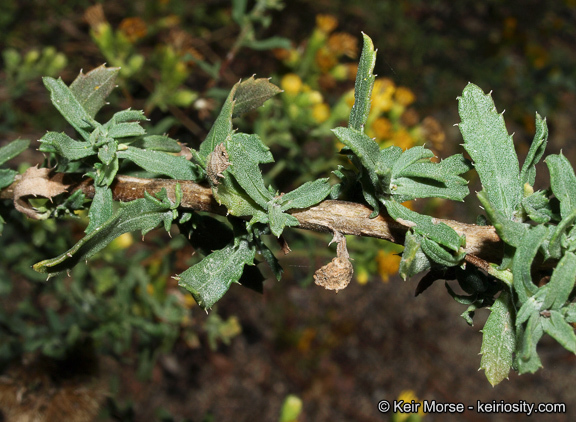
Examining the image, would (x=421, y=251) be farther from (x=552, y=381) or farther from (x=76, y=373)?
(x=552, y=381)

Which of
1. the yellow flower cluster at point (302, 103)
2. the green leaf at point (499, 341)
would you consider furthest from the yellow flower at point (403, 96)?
the green leaf at point (499, 341)

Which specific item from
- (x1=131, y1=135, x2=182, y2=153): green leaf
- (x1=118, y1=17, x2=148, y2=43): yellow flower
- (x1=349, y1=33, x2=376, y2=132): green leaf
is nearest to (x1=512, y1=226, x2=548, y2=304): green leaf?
(x1=349, y1=33, x2=376, y2=132): green leaf

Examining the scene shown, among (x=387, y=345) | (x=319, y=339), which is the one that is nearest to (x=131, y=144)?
(x=319, y=339)

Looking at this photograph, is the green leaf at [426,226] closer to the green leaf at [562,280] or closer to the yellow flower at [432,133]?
the green leaf at [562,280]

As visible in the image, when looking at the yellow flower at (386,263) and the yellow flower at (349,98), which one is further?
the yellow flower at (349,98)

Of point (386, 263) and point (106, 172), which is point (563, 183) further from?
point (386, 263)

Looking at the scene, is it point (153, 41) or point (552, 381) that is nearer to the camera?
point (153, 41)

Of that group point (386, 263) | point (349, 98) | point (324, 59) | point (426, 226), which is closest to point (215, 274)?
point (426, 226)
